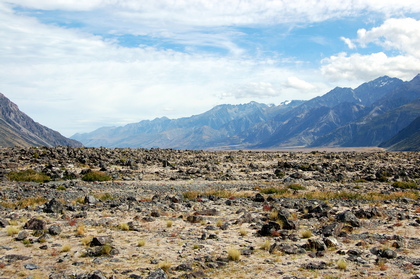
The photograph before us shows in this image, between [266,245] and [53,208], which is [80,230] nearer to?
[53,208]

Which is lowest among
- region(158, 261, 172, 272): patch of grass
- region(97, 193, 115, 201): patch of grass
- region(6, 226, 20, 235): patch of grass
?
region(158, 261, 172, 272): patch of grass

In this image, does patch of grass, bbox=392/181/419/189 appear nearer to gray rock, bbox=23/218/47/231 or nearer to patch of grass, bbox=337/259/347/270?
patch of grass, bbox=337/259/347/270

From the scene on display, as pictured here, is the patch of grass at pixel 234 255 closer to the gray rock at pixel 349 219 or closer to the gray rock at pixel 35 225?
the gray rock at pixel 349 219

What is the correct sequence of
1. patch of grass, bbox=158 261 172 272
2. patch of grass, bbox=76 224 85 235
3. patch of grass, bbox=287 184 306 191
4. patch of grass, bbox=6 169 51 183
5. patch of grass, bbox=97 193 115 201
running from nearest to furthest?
patch of grass, bbox=158 261 172 272 → patch of grass, bbox=76 224 85 235 → patch of grass, bbox=97 193 115 201 → patch of grass, bbox=287 184 306 191 → patch of grass, bbox=6 169 51 183

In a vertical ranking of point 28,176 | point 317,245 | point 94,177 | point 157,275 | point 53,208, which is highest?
point 28,176

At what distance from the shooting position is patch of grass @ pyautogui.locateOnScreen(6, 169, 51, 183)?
1361 inches

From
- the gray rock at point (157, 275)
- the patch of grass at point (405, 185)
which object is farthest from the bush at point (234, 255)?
the patch of grass at point (405, 185)

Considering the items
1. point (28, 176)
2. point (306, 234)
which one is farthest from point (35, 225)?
point (28, 176)

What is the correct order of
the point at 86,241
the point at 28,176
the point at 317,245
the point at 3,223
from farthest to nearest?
1. the point at 28,176
2. the point at 3,223
3. the point at 86,241
4. the point at 317,245

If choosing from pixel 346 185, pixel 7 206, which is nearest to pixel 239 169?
pixel 346 185

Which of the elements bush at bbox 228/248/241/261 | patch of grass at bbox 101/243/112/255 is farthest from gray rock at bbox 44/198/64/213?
bush at bbox 228/248/241/261

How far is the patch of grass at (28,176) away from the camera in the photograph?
113 ft

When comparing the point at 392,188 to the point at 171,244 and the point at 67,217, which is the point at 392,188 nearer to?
the point at 171,244

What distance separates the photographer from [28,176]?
35312mm
